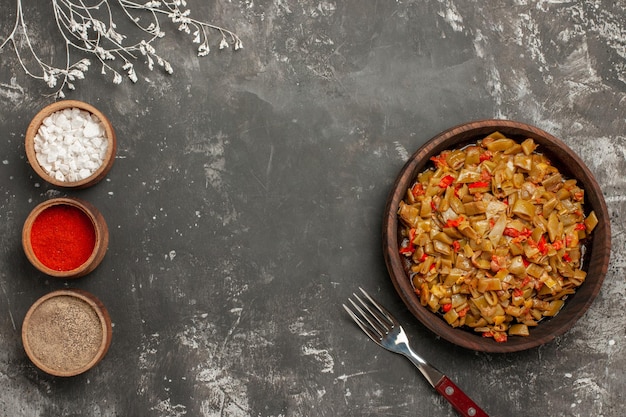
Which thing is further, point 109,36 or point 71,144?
point 109,36

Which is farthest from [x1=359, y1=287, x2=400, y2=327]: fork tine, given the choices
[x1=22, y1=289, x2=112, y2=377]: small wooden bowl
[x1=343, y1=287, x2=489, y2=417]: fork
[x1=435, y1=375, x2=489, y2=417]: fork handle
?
[x1=22, y1=289, x2=112, y2=377]: small wooden bowl

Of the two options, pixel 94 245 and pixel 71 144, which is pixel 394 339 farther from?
pixel 71 144

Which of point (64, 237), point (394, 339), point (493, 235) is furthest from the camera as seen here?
point (394, 339)

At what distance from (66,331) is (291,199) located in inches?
40.6

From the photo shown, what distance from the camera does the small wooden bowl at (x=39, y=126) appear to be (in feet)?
8.16

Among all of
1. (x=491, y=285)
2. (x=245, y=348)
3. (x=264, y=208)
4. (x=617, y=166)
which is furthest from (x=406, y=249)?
(x=617, y=166)

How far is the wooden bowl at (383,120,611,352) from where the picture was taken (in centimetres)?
244

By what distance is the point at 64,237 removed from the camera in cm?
252

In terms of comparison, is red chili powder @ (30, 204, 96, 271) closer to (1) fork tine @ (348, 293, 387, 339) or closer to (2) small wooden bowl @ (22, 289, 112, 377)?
(2) small wooden bowl @ (22, 289, 112, 377)

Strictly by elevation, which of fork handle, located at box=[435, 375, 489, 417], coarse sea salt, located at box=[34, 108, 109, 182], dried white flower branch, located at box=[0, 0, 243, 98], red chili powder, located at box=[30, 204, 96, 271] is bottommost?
fork handle, located at box=[435, 375, 489, 417]

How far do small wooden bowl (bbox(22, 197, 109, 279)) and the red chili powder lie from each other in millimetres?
16

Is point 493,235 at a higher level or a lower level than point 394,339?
higher

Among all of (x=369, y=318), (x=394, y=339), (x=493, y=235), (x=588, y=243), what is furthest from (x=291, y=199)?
(x=588, y=243)

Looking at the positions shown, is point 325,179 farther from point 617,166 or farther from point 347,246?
point 617,166
